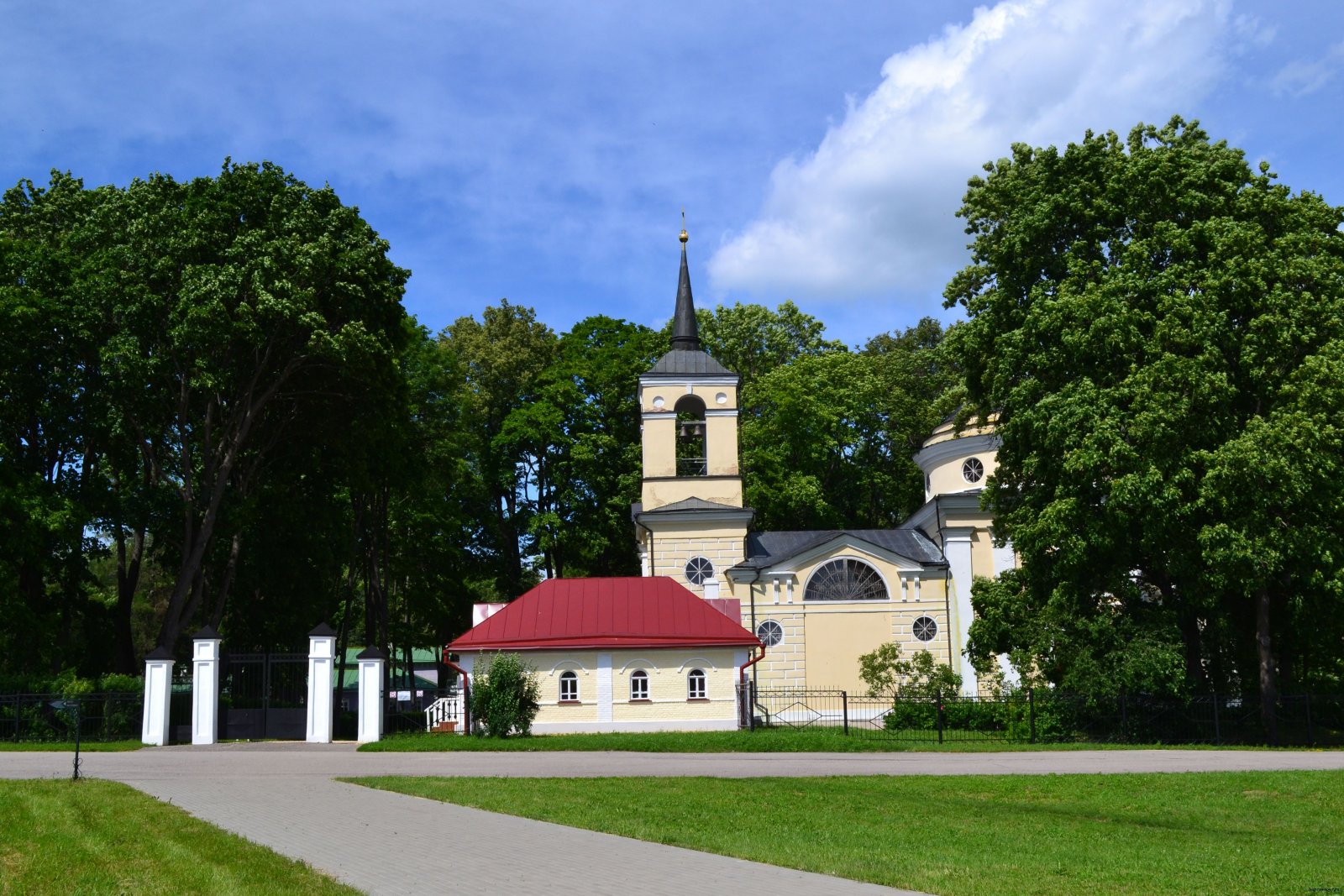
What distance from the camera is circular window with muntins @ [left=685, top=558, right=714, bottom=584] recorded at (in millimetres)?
34438

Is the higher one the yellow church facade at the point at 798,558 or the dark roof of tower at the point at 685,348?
the dark roof of tower at the point at 685,348

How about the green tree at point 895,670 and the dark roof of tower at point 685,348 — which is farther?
the dark roof of tower at point 685,348

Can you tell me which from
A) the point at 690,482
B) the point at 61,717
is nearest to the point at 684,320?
the point at 690,482

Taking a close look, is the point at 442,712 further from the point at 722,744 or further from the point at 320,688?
the point at 722,744

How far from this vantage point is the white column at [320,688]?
78.0ft

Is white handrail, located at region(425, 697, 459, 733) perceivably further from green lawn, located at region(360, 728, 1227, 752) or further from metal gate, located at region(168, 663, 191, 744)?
metal gate, located at region(168, 663, 191, 744)

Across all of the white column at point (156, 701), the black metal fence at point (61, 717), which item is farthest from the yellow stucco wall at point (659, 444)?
the black metal fence at point (61, 717)

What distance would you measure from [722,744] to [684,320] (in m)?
19.1

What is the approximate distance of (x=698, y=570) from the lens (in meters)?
34.5

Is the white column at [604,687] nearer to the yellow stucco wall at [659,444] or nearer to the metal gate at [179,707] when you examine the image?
the yellow stucco wall at [659,444]

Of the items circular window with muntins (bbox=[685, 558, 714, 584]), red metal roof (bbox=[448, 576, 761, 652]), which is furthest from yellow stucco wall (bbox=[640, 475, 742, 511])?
red metal roof (bbox=[448, 576, 761, 652])

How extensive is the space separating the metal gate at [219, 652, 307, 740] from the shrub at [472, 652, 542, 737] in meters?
4.19

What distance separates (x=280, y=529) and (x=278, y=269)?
8.75 m

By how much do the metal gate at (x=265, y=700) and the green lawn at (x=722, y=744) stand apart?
9.90 ft
